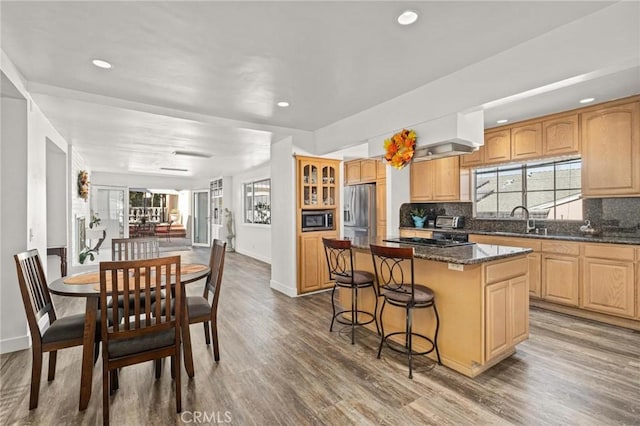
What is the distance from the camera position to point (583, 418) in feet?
6.16

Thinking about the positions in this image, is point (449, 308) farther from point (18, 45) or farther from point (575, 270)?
point (18, 45)

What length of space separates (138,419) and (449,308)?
236cm

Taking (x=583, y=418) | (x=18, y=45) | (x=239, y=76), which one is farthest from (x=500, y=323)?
(x=18, y=45)

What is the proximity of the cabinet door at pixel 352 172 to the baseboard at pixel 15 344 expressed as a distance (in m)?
5.55

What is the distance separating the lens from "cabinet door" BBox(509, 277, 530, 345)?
100 inches

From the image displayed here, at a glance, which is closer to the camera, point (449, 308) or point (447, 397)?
point (447, 397)

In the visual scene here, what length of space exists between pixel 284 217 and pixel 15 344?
323cm

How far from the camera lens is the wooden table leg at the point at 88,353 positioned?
1944mm

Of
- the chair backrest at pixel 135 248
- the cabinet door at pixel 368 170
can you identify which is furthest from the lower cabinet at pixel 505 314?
the cabinet door at pixel 368 170

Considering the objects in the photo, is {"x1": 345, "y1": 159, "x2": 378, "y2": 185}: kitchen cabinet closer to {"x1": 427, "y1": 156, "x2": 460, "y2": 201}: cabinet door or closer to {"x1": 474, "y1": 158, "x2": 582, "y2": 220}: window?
{"x1": 427, "y1": 156, "x2": 460, "y2": 201}: cabinet door

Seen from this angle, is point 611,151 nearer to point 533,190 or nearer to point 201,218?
point 533,190

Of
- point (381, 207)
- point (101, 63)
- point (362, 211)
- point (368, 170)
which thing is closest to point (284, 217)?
point (362, 211)

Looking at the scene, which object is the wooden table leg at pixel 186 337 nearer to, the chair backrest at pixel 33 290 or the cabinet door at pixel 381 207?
the chair backrest at pixel 33 290

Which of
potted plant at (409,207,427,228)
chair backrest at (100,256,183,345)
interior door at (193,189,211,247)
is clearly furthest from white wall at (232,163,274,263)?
chair backrest at (100,256,183,345)
